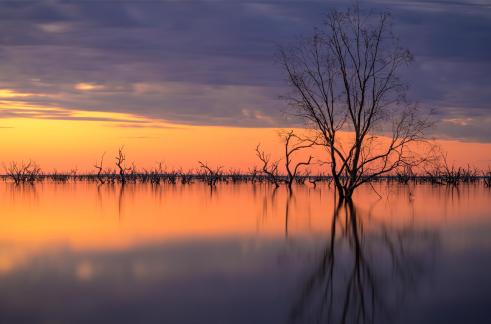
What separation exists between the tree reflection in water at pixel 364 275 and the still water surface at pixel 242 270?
0.02 m

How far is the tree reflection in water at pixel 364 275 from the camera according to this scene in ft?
22.4

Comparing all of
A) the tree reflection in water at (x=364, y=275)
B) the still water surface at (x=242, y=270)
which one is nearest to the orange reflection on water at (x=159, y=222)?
the still water surface at (x=242, y=270)

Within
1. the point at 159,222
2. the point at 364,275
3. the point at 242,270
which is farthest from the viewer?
the point at 159,222

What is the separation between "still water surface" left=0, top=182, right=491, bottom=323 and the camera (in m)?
6.80

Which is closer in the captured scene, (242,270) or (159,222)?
(242,270)

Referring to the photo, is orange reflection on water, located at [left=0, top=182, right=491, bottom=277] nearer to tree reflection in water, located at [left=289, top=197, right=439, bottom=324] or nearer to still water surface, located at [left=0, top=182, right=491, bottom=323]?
still water surface, located at [left=0, top=182, right=491, bottom=323]

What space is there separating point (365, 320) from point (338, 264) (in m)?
3.83

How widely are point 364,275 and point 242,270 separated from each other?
6.07ft

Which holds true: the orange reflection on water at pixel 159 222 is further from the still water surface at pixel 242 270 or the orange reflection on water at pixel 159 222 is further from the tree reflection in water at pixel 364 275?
the tree reflection in water at pixel 364 275

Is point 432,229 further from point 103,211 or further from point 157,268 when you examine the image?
point 103,211

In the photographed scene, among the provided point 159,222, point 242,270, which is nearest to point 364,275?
point 242,270

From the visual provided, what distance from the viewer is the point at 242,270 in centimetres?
963

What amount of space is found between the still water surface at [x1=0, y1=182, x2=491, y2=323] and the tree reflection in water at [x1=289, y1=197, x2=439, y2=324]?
0.9 inches

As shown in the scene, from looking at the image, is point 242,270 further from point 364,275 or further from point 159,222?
point 159,222
